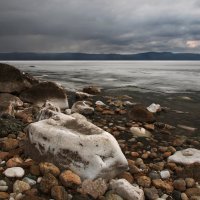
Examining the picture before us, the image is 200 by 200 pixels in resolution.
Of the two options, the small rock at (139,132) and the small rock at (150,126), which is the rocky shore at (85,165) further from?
the small rock at (150,126)

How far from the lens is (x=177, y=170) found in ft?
20.7

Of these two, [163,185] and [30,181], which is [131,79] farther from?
[30,181]

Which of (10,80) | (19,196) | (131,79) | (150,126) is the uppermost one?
(10,80)

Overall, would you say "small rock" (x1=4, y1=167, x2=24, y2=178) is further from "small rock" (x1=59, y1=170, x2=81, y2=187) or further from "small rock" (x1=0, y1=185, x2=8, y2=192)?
"small rock" (x1=59, y1=170, x2=81, y2=187)

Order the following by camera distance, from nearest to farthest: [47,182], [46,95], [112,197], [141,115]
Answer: [112,197]
[47,182]
[141,115]
[46,95]

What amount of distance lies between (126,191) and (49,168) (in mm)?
1347

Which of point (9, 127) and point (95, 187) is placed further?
point (9, 127)

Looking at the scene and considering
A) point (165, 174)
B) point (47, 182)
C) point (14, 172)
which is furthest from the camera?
point (165, 174)

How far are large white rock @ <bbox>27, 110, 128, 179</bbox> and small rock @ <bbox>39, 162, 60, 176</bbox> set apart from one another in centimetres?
12

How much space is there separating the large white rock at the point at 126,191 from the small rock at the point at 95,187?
0.55ft

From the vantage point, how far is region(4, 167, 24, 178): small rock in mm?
5211

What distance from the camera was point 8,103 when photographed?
935 centimetres

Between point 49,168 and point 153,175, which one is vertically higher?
point 49,168

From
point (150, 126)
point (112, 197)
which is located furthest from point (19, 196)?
point (150, 126)
